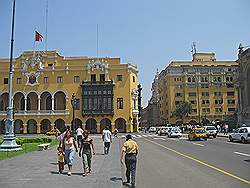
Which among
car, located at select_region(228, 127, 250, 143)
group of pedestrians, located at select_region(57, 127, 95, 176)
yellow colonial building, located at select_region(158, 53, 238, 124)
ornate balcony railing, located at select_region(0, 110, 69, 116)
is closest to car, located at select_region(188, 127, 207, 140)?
car, located at select_region(228, 127, 250, 143)

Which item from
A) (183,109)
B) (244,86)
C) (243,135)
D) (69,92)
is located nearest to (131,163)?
(243,135)

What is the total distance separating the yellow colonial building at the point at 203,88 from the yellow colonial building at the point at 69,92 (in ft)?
87.4

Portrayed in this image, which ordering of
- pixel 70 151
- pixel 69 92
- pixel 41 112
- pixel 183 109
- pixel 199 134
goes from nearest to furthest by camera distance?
pixel 70 151 → pixel 199 134 → pixel 41 112 → pixel 69 92 → pixel 183 109

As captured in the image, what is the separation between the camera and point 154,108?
14125cm

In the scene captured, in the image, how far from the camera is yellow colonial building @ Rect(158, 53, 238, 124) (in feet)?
309

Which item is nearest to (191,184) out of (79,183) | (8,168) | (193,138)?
(79,183)

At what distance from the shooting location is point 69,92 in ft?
237

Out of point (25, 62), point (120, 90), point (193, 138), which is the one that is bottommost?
point (193, 138)

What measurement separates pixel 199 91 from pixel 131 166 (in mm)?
89544

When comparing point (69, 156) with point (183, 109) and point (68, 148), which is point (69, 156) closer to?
Answer: point (68, 148)

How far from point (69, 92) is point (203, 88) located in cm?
4329

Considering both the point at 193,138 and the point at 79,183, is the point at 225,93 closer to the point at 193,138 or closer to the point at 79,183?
the point at 193,138

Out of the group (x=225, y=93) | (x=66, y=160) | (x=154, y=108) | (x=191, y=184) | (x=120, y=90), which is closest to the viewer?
(x=191, y=184)

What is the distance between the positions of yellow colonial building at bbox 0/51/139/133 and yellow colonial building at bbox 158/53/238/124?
26647mm
